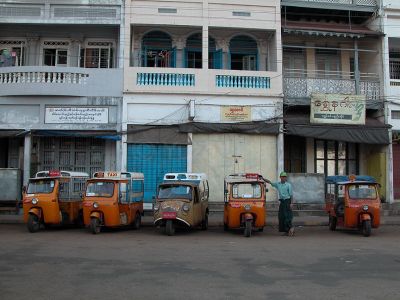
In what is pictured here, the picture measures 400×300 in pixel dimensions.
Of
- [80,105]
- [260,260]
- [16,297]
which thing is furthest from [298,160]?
[16,297]

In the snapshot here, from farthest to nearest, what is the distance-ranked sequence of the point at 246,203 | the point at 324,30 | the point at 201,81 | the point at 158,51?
the point at 158,51 < the point at 324,30 < the point at 201,81 < the point at 246,203

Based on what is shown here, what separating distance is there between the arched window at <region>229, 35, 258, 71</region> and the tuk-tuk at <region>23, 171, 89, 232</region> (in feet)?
34.1

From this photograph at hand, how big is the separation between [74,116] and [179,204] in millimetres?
8472

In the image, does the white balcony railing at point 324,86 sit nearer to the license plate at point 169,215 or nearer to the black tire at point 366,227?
the black tire at point 366,227

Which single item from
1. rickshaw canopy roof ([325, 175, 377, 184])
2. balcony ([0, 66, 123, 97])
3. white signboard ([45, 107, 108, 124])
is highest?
balcony ([0, 66, 123, 97])

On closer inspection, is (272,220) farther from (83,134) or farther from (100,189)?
(83,134)

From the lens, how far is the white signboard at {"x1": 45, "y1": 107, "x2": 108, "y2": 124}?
2048cm

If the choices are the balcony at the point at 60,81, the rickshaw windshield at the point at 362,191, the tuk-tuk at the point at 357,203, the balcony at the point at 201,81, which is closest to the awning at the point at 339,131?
the balcony at the point at 201,81

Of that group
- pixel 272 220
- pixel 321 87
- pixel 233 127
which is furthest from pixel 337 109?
pixel 272 220

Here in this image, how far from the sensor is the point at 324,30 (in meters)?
21.7

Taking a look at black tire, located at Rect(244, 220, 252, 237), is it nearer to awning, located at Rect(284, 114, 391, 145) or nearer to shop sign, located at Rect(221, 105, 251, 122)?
shop sign, located at Rect(221, 105, 251, 122)

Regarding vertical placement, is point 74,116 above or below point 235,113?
below

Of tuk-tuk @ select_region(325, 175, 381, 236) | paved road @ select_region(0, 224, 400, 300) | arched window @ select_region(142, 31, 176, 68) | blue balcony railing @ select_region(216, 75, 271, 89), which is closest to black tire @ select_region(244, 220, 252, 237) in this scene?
paved road @ select_region(0, 224, 400, 300)

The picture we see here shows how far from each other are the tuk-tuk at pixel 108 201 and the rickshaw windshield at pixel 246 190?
3406mm
